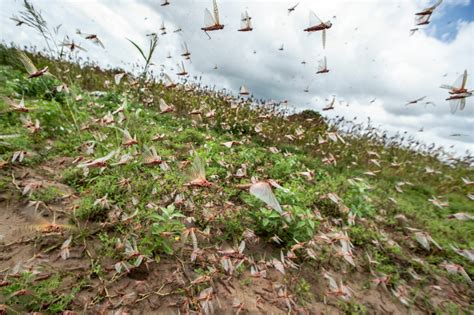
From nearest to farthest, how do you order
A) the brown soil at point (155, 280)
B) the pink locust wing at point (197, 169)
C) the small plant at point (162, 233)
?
the pink locust wing at point (197, 169) < the brown soil at point (155, 280) < the small plant at point (162, 233)

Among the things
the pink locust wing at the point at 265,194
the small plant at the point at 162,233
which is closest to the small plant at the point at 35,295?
the small plant at the point at 162,233

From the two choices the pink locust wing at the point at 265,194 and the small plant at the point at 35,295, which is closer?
the pink locust wing at the point at 265,194

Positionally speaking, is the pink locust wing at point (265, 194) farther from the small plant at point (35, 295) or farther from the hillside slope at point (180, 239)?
the small plant at point (35, 295)

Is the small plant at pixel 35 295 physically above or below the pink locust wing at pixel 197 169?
below

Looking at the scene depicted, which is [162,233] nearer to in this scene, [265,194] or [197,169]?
[197,169]

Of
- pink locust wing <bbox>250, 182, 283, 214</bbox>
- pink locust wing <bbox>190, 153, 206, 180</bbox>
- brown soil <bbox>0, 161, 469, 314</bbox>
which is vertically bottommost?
brown soil <bbox>0, 161, 469, 314</bbox>

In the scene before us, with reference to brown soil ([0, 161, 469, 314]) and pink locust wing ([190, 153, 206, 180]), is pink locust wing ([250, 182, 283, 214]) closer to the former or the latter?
pink locust wing ([190, 153, 206, 180])

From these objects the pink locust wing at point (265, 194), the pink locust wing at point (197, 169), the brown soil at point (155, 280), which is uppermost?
the pink locust wing at point (197, 169)

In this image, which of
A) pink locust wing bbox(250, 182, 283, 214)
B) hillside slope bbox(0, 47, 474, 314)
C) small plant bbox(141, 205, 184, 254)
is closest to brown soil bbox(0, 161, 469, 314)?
hillside slope bbox(0, 47, 474, 314)

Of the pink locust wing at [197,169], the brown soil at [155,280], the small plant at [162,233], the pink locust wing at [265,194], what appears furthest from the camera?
the small plant at [162,233]

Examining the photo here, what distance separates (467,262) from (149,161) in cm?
420

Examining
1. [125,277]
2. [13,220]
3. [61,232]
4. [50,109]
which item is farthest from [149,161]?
[50,109]

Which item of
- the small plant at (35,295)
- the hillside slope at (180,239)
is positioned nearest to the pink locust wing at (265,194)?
the hillside slope at (180,239)

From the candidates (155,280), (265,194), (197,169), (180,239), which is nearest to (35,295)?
(155,280)
